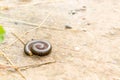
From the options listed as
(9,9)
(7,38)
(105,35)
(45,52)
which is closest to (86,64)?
(45,52)

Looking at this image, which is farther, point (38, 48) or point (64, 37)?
point (64, 37)

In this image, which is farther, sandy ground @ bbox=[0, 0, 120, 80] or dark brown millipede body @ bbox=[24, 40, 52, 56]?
dark brown millipede body @ bbox=[24, 40, 52, 56]

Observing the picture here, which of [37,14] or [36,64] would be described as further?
[37,14]

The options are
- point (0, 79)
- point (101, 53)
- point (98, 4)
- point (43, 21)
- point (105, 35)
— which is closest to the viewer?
point (0, 79)

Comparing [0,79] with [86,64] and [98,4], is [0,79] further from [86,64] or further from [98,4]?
[98,4]
